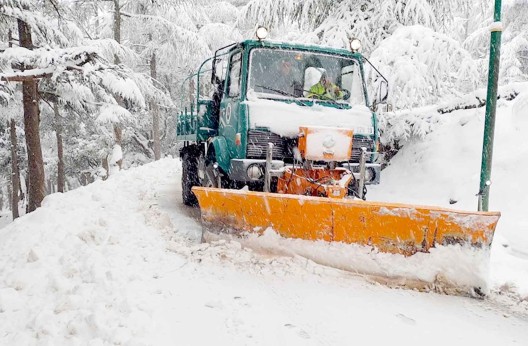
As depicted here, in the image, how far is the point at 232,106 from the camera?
5691 millimetres

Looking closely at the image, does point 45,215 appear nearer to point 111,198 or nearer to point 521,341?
point 111,198

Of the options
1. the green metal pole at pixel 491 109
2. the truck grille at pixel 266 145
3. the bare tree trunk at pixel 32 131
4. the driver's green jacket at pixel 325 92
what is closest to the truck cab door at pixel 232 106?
the truck grille at pixel 266 145

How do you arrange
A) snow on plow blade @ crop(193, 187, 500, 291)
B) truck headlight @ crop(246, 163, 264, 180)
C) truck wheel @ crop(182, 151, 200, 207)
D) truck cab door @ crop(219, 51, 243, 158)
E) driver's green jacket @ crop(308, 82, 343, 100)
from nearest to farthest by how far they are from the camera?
snow on plow blade @ crop(193, 187, 500, 291), truck headlight @ crop(246, 163, 264, 180), truck cab door @ crop(219, 51, 243, 158), driver's green jacket @ crop(308, 82, 343, 100), truck wheel @ crop(182, 151, 200, 207)

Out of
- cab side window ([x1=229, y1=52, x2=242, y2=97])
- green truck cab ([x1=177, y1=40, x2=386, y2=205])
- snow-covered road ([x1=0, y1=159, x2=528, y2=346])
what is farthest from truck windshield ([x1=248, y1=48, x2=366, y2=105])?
snow-covered road ([x1=0, y1=159, x2=528, y2=346])

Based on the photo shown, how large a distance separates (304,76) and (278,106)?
0.71 m

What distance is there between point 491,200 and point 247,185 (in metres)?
3.88

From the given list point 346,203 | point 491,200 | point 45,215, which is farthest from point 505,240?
point 45,215

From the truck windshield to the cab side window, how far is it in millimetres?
268

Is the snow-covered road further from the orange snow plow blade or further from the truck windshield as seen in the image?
the truck windshield

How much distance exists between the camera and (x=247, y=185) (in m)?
5.62

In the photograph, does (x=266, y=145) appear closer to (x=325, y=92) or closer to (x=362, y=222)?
(x=325, y=92)

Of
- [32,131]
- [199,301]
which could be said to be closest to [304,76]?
[199,301]

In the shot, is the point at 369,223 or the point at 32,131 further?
the point at 32,131

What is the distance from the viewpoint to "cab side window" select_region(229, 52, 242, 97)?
225 inches
